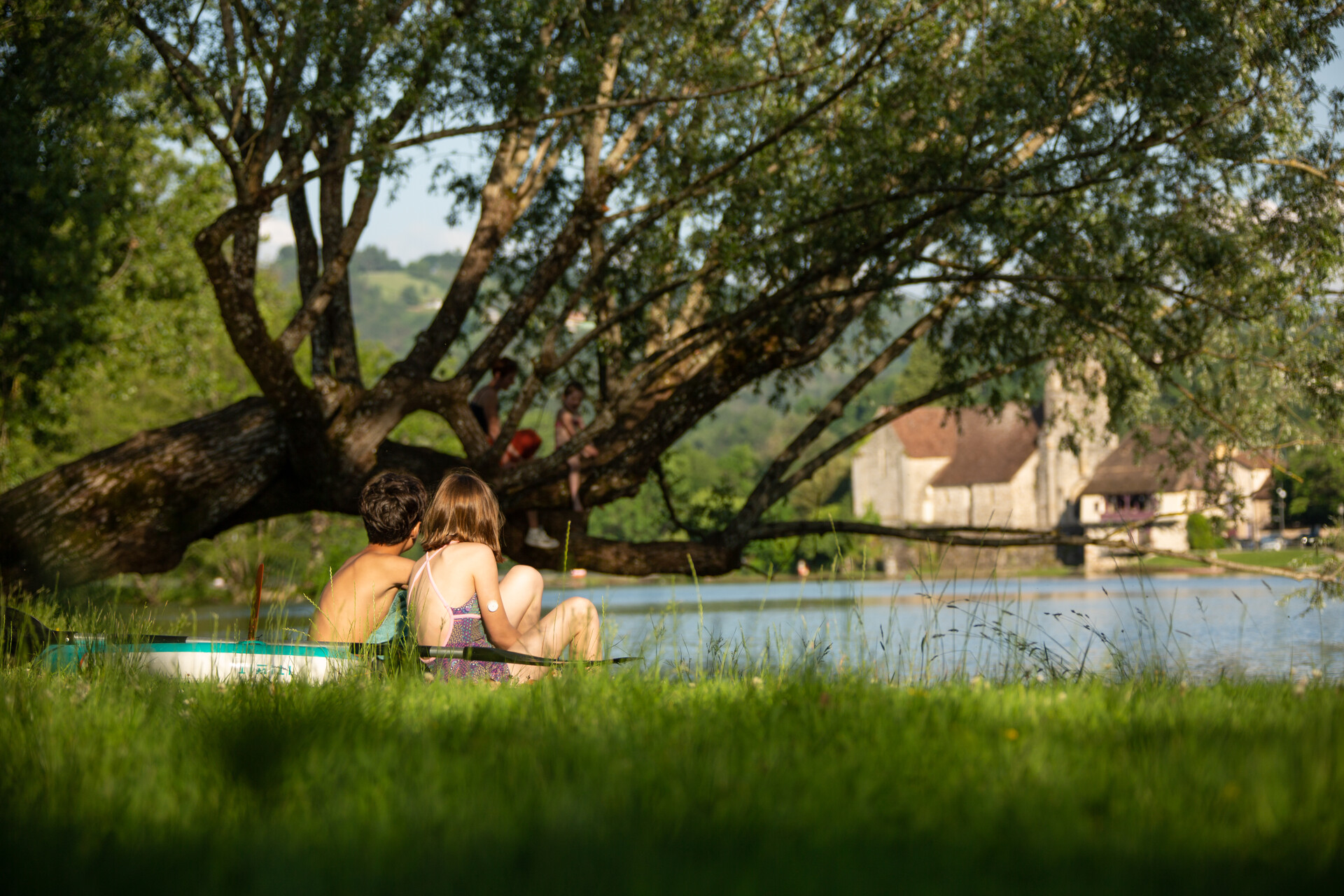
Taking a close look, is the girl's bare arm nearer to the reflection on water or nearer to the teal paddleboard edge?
the reflection on water

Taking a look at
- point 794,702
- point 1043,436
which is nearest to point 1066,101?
point 794,702

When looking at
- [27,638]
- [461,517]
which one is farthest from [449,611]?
[27,638]

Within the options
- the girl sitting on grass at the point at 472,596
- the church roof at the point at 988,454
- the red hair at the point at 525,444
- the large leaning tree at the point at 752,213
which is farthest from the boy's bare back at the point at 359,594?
the church roof at the point at 988,454

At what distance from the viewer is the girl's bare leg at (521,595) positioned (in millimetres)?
5359

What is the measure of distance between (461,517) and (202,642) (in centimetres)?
116

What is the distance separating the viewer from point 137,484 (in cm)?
995

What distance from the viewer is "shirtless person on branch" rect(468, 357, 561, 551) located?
11008 millimetres

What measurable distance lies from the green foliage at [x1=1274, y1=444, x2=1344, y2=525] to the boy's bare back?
720cm

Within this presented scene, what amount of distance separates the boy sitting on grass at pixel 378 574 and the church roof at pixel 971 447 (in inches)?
A: 2854

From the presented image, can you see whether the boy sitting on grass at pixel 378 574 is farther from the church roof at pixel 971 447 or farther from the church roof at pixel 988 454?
the church roof at pixel 988 454

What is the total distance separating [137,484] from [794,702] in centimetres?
827

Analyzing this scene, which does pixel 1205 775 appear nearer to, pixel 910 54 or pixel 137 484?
pixel 910 54

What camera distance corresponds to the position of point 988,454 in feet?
264

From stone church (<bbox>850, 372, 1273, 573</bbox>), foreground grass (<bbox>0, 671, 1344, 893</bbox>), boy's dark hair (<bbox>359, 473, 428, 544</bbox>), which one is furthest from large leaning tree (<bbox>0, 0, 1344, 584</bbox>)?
stone church (<bbox>850, 372, 1273, 573</bbox>)
